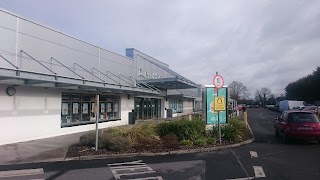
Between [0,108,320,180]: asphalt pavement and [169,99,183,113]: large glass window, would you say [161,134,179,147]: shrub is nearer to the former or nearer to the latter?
[0,108,320,180]: asphalt pavement

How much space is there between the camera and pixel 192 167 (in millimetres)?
9812

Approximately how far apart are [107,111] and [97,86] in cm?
583

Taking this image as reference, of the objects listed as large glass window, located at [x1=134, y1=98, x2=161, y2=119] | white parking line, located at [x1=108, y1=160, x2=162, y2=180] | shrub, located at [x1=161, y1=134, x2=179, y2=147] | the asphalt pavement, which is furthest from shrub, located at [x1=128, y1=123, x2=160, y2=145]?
large glass window, located at [x1=134, y1=98, x2=161, y2=119]

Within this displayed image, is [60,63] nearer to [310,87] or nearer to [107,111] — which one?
[107,111]

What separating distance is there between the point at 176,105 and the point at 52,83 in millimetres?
31306

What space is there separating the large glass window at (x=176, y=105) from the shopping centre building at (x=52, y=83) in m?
14.9

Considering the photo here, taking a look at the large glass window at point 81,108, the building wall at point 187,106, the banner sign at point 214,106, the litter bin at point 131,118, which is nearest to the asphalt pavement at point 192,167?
the banner sign at point 214,106

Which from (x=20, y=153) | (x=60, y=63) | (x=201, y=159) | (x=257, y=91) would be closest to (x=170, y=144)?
(x=201, y=159)

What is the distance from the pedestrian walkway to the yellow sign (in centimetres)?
659

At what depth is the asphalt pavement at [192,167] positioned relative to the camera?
878 cm

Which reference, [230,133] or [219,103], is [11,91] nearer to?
[219,103]

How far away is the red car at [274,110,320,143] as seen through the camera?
15.4 meters

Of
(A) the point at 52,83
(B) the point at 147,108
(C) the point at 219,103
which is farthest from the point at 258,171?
(B) the point at 147,108

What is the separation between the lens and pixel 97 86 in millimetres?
19797
